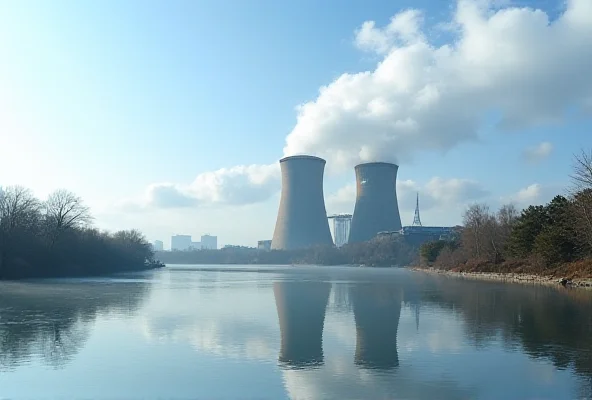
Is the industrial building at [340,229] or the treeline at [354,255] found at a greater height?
the industrial building at [340,229]

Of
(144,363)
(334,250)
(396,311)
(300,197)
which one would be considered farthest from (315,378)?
(334,250)

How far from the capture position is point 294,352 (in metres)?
8.24

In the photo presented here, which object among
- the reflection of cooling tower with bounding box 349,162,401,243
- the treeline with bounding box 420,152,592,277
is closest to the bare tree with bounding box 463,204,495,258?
the treeline with bounding box 420,152,592,277

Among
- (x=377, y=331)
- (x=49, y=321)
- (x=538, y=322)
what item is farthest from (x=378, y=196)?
(x=49, y=321)

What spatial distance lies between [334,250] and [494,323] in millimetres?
73447

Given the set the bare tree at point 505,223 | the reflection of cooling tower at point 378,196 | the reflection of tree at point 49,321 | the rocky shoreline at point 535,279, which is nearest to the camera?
the reflection of tree at point 49,321

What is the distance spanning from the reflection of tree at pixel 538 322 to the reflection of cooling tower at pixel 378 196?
45.1 meters

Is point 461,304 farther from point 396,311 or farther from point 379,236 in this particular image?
point 379,236

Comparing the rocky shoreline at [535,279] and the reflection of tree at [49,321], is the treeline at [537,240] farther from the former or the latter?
the reflection of tree at [49,321]

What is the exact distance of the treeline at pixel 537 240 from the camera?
24344 mm

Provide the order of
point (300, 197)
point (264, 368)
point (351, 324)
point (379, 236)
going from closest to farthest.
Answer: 1. point (264, 368)
2. point (351, 324)
3. point (300, 197)
4. point (379, 236)

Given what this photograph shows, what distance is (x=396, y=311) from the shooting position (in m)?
14.0

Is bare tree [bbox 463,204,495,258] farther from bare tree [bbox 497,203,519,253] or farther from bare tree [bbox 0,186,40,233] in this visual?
bare tree [bbox 0,186,40,233]

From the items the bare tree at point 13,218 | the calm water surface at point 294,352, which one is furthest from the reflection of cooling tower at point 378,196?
the calm water surface at point 294,352
